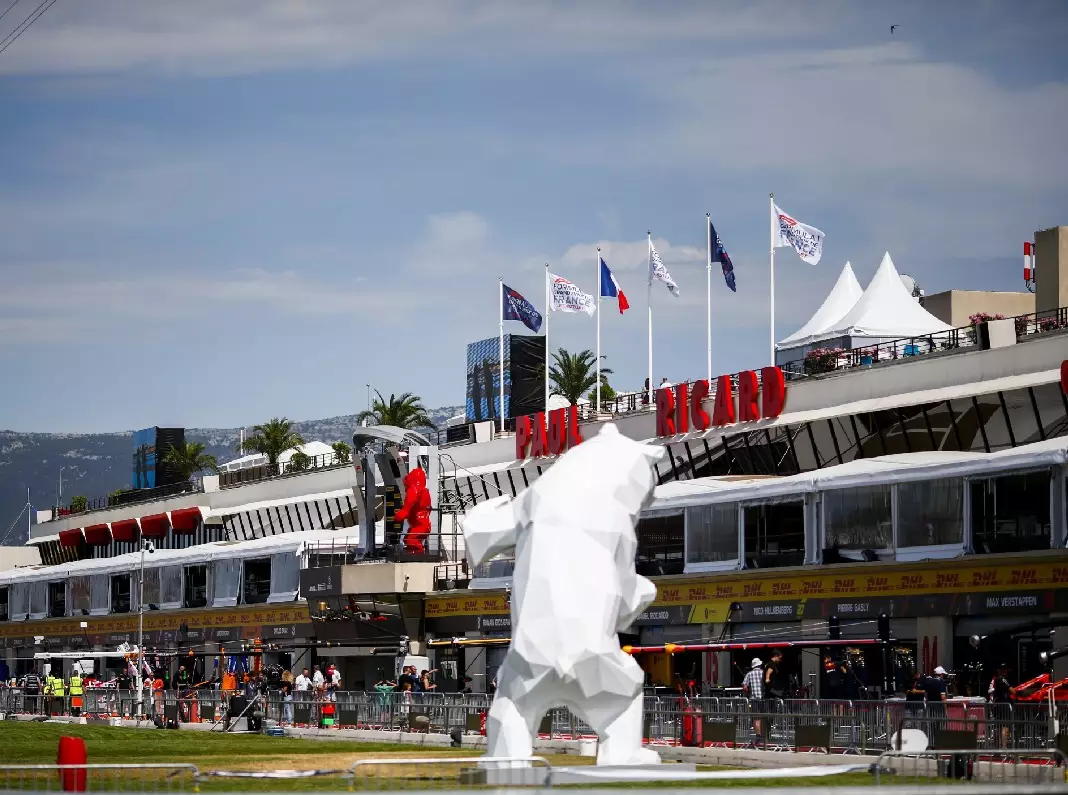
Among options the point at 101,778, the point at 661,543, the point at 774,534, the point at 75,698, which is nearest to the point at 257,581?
the point at 75,698

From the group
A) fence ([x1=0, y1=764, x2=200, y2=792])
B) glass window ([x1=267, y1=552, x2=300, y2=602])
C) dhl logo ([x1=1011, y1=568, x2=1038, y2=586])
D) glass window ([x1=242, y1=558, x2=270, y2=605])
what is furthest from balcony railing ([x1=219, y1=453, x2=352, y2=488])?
fence ([x1=0, y1=764, x2=200, y2=792])

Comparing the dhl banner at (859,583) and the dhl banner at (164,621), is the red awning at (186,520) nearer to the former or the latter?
the dhl banner at (164,621)

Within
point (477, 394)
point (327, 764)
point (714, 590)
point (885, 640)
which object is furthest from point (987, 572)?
point (477, 394)

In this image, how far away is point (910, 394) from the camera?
4944 cm

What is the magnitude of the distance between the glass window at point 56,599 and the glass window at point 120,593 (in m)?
5.91

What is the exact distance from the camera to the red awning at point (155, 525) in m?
93.4

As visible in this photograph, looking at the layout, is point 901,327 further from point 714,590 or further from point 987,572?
point 987,572

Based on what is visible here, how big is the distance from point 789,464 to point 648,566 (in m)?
6.53

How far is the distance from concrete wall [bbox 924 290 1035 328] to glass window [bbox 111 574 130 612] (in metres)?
40.2

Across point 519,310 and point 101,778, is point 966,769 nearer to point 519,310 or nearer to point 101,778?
point 101,778

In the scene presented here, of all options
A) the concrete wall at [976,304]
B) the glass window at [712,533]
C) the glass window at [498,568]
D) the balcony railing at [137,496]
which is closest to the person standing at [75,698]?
the glass window at [498,568]

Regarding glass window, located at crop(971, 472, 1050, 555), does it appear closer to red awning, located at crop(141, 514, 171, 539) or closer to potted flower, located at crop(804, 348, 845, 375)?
potted flower, located at crop(804, 348, 845, 375)

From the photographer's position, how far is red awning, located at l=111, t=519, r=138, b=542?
9600 centimetres

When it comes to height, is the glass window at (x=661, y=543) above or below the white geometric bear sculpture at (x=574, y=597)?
above
